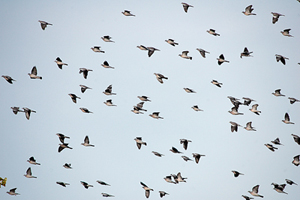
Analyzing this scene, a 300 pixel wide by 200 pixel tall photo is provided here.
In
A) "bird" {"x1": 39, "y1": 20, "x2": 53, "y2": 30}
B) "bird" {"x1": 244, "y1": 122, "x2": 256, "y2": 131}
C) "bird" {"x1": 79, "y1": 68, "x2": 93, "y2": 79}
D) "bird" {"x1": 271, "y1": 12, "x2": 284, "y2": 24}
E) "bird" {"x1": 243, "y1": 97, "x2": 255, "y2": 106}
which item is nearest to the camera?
"bird" {"x1": 271, "y1": 12, "x2": 284, "y2": 24}

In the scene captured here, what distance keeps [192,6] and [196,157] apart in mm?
15354

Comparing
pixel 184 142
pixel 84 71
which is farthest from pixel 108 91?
pixel 184 142

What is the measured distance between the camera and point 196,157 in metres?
60.7

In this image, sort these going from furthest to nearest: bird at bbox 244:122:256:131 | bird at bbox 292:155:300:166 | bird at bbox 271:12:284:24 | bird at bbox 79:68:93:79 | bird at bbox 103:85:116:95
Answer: bird at bbox 244:122:256:131
bird at bbox 103:85:116:95
bird at bbox 79:68:93:79
bird at bbox 292:155:300:166
bird at bbox 271:12:284:24

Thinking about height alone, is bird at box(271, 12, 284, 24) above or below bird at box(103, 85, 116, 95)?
above

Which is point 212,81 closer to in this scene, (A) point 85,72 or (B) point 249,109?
(B) point 249,109

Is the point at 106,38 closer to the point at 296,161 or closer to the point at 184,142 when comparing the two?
the point at 184,142

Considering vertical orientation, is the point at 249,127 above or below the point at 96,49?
below

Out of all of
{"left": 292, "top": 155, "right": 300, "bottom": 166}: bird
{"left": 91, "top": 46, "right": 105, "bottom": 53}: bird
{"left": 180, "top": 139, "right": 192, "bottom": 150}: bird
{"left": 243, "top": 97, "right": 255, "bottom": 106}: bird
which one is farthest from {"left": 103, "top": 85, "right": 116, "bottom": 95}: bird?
{"left": 292, "top": 155, "right": 300, "bottom": 166}: bird

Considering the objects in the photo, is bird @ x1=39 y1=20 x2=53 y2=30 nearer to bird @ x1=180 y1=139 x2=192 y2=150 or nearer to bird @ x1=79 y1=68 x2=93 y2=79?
bird @ x1=79 y1=68 x2=93 y2=79

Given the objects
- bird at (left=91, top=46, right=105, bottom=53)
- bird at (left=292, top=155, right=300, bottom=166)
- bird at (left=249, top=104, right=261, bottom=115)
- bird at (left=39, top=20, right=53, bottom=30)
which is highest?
bird at (left=39, top=20, right=53, bottom=30)

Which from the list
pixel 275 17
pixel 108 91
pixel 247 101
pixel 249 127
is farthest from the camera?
pixel 249 127

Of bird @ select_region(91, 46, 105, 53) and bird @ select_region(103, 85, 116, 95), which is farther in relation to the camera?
bird @ select_region(91, 46, 105, 53)

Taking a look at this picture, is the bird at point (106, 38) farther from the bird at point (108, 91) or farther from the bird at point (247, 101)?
the bird at point (247, 101)
